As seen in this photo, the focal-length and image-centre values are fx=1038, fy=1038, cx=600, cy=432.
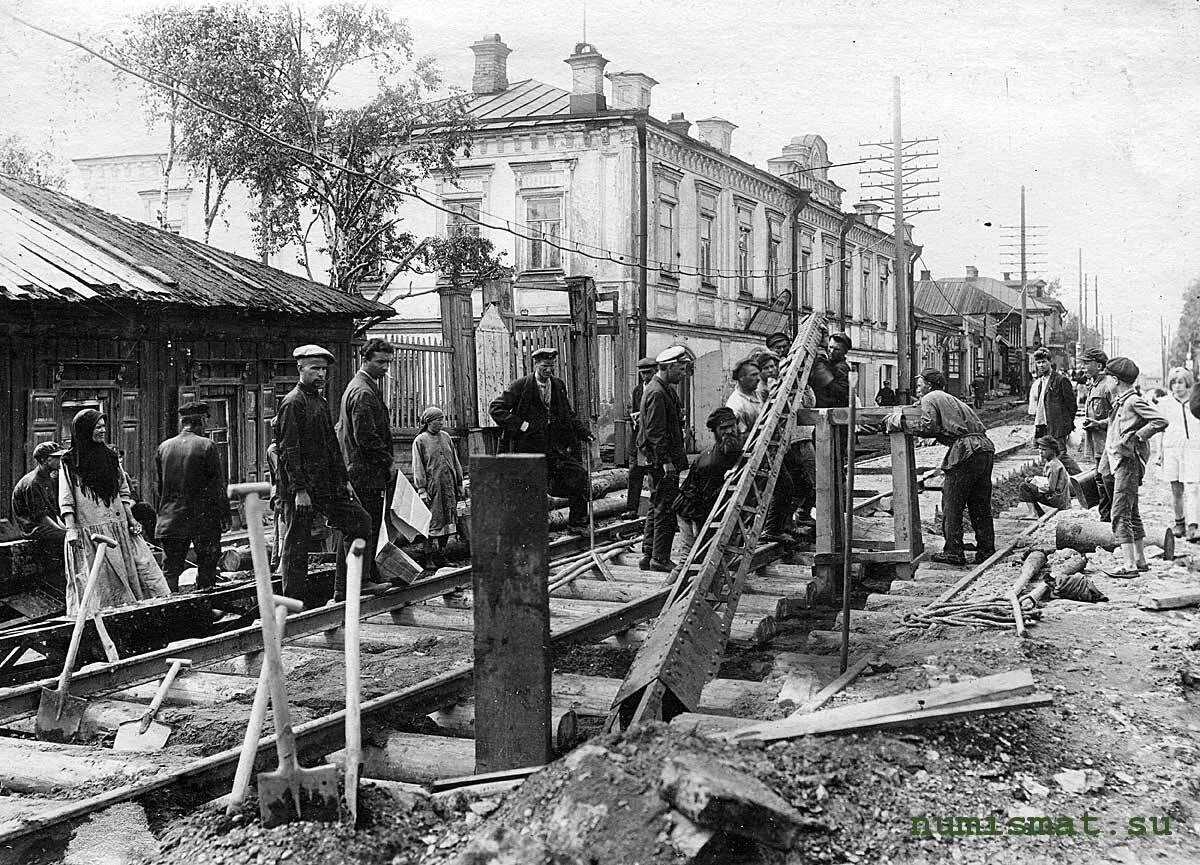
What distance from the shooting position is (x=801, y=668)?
605cm

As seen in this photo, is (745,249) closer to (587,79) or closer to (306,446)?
(587,79)

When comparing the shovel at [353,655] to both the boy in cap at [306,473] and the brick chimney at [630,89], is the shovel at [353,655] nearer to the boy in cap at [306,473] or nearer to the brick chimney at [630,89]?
the boy in cap at [306,473]

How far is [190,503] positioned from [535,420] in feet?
10.6

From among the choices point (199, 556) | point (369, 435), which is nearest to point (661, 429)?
point (369, 435)

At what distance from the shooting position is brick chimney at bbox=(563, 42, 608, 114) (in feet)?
71.7

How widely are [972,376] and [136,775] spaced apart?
190 feet

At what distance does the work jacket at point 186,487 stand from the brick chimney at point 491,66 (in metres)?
17.5

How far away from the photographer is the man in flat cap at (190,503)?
888 centimetres

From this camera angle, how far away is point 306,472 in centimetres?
775

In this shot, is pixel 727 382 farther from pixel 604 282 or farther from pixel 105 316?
pixel 105 316

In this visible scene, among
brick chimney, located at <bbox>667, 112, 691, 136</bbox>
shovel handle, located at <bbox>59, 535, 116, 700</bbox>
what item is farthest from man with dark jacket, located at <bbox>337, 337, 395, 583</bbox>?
brick chimney, located at <bbox>667, 112, 691, 136</bbox>

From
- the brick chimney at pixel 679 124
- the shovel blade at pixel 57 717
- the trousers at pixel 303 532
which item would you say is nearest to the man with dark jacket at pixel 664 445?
the trousers at pixel 303 532

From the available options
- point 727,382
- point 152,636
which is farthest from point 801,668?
point 727,382

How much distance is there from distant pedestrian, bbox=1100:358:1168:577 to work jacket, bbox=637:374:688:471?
345 centimetres
